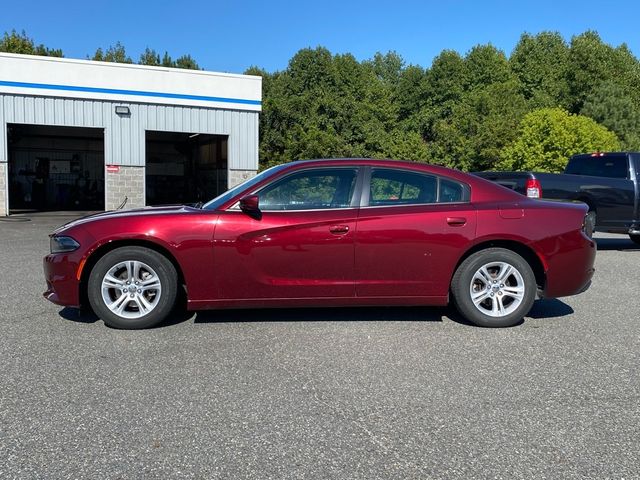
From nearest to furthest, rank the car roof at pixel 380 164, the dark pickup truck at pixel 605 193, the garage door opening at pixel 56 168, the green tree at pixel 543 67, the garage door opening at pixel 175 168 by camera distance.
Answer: the car roof at pixel 380 164 → the dark pickup truck at pixel 605 193 → the garage door opening at pixel 56 168 → the garage door opening at pixel 175 168 → the green tree at pixel 543 67

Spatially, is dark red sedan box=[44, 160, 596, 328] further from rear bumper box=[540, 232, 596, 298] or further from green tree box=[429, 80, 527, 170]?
green tree box=[429, 80, 527, 170]

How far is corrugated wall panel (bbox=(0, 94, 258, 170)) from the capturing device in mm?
21250

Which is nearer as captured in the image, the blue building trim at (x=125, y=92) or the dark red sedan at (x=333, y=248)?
the dark red sedan at (x=333, y=248)

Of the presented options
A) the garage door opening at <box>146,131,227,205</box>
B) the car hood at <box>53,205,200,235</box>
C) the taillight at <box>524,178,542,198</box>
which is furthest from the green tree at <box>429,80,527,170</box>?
the car hood at <box>53,205,200,235</box>

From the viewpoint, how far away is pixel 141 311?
217 inches

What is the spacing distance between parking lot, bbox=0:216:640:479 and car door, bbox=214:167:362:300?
40 centimetres

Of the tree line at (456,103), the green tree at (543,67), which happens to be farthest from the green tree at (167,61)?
the green tree at (543,67)

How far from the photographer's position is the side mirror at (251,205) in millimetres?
5336

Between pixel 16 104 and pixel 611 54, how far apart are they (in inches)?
1929

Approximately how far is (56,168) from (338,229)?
29008 millimetres

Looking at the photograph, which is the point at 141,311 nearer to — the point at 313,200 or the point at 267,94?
the point at 313,200

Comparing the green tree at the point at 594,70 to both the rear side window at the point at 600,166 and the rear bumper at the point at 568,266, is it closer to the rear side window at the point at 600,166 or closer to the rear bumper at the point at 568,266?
the rear side window at the point at 600,166

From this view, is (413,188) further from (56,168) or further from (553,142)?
(56,168)

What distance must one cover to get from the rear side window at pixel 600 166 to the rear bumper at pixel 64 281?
1066 cm
